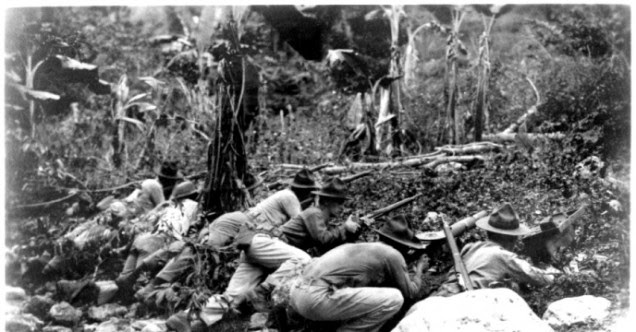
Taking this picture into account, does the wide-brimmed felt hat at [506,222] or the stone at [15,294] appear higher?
the wide-brimmed felt hat at [506,222]

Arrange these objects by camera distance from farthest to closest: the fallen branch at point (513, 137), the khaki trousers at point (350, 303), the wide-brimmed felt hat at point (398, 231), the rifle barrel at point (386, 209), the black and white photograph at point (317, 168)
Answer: the fallen branch at point (513, 137), the rifle barrel at point (386, 209), the black and white photograph at point (317, 168), the wide-brimmed felt hat at point (398, 231), the khaki trousers at point (350, 303)

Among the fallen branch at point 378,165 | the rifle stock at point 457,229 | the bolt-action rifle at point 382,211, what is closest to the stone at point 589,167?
the rifle stock at point 457,229

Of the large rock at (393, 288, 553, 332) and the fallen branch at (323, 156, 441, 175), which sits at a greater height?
the fallen branch at (323, 156, 441, 175)

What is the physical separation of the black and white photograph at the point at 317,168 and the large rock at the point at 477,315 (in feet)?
0.06

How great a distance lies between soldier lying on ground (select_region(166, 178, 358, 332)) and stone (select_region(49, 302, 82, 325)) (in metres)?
0.99

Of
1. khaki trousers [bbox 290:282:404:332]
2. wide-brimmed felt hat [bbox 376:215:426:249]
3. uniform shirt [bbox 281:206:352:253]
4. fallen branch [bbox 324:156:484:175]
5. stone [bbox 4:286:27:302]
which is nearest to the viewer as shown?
khaki trousers [bbox 290:282:404:332]

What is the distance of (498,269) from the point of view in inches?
197

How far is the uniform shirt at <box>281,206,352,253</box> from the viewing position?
18.1 feet

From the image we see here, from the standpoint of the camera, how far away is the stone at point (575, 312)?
5016 millimetres

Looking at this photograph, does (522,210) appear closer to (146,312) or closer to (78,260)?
(146,312)

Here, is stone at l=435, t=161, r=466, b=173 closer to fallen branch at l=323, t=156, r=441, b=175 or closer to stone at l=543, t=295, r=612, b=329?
fallen branch at l=323, t=156, r=441, b=175

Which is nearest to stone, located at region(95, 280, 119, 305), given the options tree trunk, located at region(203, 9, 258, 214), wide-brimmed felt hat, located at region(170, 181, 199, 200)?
wide-brimmed felt hat, located at region(170, 181, 199, 200)

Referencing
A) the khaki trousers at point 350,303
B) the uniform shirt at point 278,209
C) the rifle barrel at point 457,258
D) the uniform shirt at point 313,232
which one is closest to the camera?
the khaki trousers at point 350,303

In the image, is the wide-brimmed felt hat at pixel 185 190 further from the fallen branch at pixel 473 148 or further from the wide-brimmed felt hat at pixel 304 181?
the fallen branch at pixel 473 148
